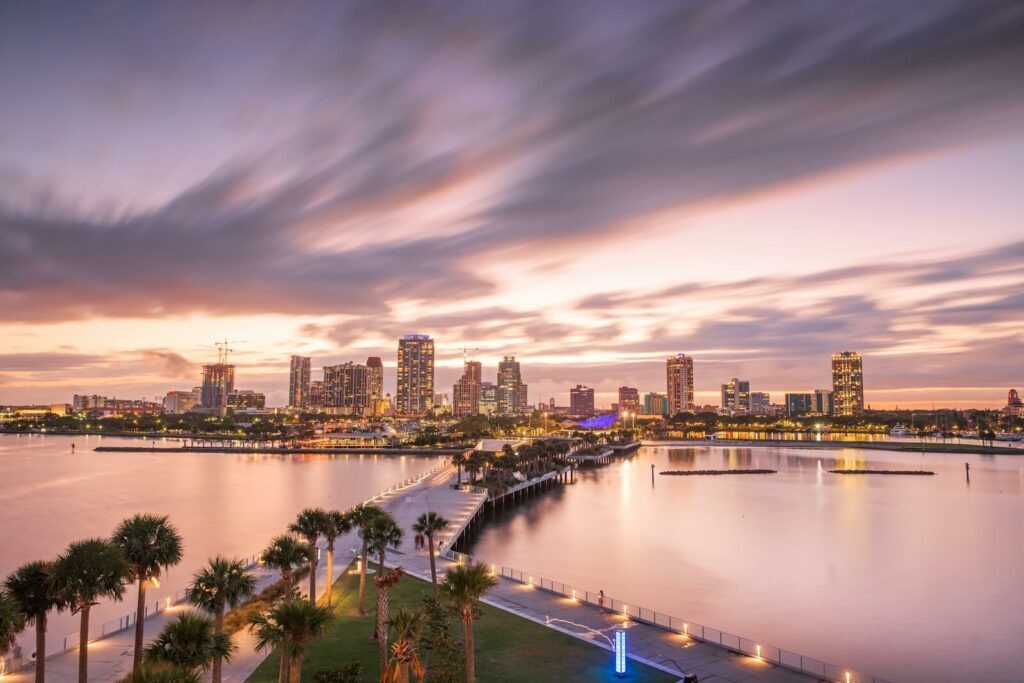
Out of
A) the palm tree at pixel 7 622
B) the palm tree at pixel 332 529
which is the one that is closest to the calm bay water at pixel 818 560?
the palm tree at pixel 332 529

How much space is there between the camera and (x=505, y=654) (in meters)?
27.0

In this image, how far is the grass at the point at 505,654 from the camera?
980 inches

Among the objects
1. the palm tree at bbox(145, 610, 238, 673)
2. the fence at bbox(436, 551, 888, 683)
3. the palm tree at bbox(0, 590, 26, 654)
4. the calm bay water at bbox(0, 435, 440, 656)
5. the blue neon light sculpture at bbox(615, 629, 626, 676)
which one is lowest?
the calm bay water at bbox(0, 435, 440, 656)

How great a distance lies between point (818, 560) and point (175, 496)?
8035cm

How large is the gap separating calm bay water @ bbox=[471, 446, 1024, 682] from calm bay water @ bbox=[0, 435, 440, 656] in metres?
25.9

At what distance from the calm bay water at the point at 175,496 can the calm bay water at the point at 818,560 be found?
A: 25.9 m

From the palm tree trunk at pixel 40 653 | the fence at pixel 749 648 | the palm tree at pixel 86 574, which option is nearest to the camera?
the palm tree at pixel 86 574

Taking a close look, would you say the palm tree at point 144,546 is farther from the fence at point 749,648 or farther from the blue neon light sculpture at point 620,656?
the fence at point 749,648

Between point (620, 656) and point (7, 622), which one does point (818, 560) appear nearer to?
point (620, 656)

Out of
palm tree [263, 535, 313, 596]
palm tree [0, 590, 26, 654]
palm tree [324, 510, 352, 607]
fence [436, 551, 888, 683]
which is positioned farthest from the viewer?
palm tree [324, 510, 352, 607]

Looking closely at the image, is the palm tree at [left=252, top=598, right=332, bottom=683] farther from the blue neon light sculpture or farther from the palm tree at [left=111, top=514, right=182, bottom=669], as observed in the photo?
the blue neon light sculpture

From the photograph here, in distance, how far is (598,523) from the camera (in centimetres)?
7500

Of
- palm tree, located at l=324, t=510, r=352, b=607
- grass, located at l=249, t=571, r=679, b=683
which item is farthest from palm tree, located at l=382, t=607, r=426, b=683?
palm tree, located at l=324, t=510, r=352, b=607

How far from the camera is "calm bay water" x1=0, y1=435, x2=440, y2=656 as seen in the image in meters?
61.1
